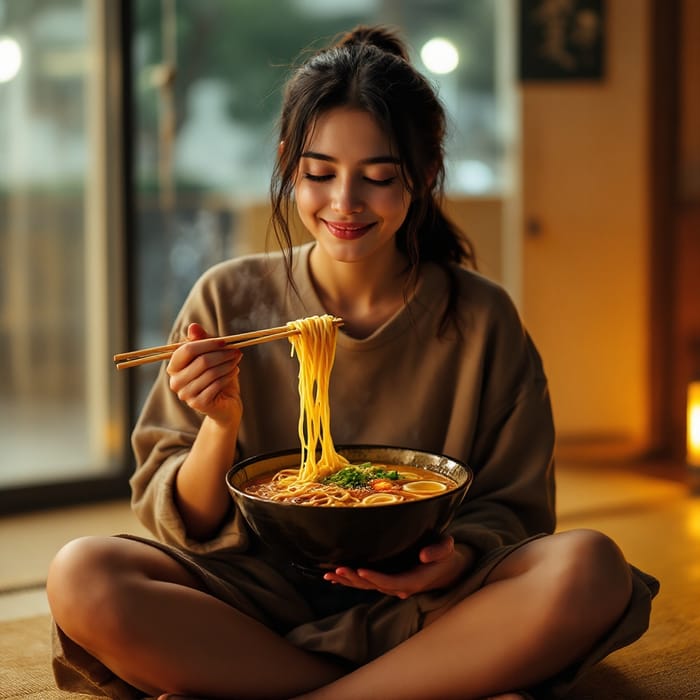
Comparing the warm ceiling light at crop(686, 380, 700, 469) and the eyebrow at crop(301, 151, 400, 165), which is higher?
the eyebrow at crop(301, 151, 400, 165)

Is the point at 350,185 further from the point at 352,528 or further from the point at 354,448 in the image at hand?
the point at 352,528

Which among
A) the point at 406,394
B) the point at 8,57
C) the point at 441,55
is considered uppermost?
the point at 441,55

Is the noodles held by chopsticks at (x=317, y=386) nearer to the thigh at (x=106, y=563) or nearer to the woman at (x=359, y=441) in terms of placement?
the woman at (x=359, y=441)

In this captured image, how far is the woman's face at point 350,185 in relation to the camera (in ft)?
5.53

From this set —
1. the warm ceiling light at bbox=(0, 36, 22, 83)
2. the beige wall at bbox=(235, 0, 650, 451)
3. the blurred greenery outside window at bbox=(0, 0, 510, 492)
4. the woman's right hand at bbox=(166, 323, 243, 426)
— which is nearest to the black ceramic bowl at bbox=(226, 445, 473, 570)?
the woman's right hand at bbox=(166, 323, 243, 426)

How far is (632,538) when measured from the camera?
2863 mm

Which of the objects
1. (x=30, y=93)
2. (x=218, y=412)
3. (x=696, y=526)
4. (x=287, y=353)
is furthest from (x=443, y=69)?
(x=218, y=412)

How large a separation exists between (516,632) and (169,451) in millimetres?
692

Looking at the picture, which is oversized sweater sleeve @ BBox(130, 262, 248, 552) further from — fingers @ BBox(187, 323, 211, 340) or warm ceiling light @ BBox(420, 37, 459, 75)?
warm ceiling light @ BBox(420, 37, 459, 75)

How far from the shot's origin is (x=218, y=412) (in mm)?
1621

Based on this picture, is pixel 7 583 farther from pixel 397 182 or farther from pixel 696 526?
pixel 696 526

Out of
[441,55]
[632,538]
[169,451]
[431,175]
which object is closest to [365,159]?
[431,175]

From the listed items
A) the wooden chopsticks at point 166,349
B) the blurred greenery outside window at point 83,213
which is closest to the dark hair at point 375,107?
the wooden chopsticks at point 166,349

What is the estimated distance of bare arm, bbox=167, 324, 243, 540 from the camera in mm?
1528
